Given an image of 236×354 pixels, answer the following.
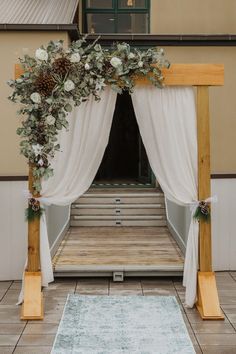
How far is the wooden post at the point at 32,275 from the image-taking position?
20.0 ft

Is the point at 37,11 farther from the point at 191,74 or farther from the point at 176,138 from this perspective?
the point at 176,138

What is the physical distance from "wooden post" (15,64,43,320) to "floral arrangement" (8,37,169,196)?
0.27 m

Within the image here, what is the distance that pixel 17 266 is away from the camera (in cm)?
789

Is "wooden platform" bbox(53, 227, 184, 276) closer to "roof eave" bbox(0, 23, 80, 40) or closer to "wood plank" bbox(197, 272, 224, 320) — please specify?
"wood plank" bbox(197, 272, 224, 320)

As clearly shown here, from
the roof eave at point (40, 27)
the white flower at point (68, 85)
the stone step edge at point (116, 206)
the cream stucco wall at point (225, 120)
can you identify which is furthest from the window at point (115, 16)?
the white flower at point (68, 85)

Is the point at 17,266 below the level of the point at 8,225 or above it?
below

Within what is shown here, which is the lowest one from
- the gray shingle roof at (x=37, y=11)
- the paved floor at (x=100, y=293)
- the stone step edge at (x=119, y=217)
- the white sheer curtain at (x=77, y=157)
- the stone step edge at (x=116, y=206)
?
the paved floor at (x=100, y=293)

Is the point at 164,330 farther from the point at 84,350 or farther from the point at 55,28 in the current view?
the point at 55,28

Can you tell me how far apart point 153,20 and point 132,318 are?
679 centimetres

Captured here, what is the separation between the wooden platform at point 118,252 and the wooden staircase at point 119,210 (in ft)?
0.78

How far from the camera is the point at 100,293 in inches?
278

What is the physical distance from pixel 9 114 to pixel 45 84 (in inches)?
89.8

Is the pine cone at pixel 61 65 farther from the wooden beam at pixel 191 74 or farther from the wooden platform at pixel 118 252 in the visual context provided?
the wooden platform at pixel 118 252

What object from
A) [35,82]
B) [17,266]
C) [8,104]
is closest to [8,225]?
[17,266]
